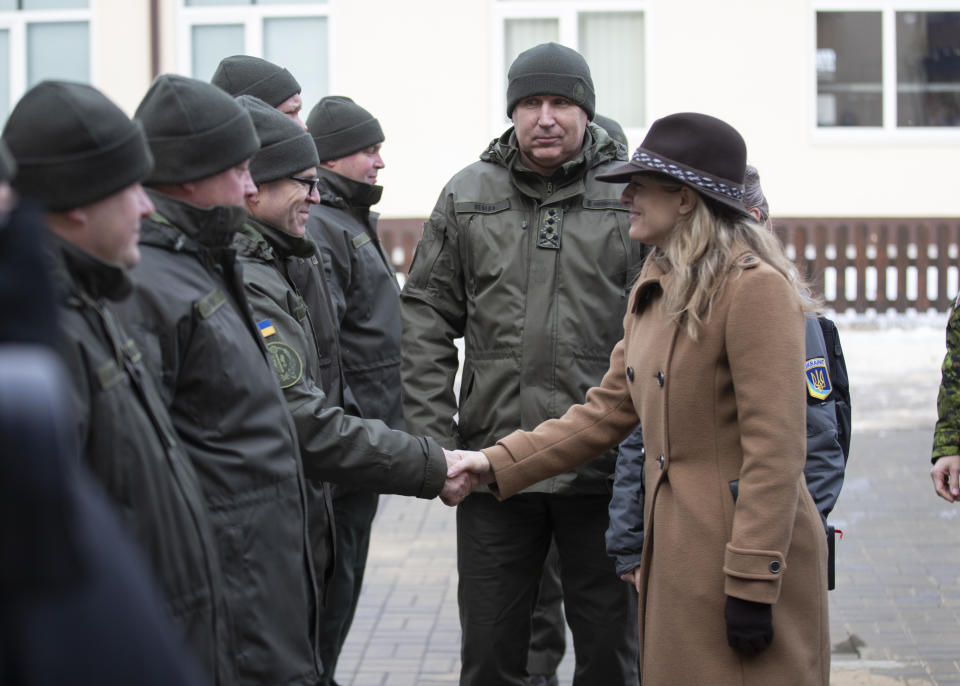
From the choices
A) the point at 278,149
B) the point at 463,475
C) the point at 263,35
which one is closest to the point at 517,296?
the point at 463,475

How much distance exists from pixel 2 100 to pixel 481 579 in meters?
14.2

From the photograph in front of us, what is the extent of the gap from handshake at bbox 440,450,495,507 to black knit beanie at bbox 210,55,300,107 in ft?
6.29

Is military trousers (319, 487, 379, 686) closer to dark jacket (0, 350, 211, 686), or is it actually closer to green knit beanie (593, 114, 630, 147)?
green knit beanie (593, 114, 630, 147)

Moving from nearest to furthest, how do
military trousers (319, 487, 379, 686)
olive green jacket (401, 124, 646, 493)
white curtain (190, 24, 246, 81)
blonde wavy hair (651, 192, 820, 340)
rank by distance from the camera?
blonde wavy hair (651, 192, 820, 340)
olive green jacket (401, 124, 646, 493)
military trousers (319, 487, 379, 686)
white curtain (190, 24, 246, 81)

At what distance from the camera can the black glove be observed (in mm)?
2973

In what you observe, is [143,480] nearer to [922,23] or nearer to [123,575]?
[123,575]

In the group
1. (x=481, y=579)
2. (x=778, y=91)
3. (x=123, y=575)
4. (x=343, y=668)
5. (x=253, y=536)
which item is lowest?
(x=343, y=668)

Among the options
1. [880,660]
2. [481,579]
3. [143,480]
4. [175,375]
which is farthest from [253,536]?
[880,660]

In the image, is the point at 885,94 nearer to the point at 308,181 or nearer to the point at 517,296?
the point at 517,296

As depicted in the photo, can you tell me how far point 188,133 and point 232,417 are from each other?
66 cm

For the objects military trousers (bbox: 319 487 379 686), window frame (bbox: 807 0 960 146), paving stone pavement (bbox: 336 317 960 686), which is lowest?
paving stone pavement (bbox: 336 317 960 686)

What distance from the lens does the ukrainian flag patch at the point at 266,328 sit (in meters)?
3.43

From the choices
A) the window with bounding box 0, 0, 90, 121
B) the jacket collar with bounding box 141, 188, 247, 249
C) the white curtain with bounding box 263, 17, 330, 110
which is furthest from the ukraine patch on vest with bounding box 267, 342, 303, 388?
the window with bounding box 0, 0, 90, 121

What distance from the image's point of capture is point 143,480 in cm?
219
